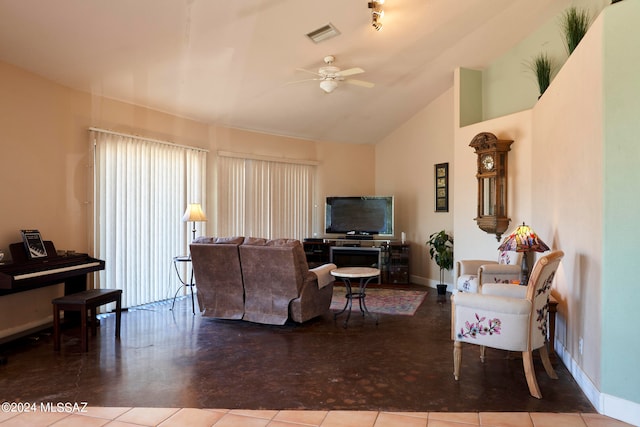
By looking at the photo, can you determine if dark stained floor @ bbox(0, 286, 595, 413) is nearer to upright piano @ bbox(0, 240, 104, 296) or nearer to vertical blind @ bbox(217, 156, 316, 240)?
upright piano @ bbox(0, 240, 104, 296)

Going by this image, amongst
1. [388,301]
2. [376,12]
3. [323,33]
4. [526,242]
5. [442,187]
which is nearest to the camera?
[526,242]

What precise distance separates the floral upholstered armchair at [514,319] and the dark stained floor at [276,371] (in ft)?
0.86

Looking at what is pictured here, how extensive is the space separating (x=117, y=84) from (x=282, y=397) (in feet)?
13.5

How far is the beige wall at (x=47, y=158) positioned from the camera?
417 cm

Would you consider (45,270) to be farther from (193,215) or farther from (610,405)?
(610,405)

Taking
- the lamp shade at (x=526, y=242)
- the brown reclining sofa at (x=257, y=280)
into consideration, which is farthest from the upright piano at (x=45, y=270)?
the lamp shade at (x=526, y=242)

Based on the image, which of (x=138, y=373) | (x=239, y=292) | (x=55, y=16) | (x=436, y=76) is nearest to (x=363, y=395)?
(x=138, y=373)

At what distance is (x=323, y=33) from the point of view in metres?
4.52

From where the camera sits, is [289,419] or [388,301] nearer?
[289,419]

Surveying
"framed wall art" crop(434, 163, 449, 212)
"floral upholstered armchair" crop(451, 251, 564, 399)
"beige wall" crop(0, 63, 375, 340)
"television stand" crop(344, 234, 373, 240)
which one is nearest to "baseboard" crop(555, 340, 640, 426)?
"floral upholstered armchair" crop(451, 251, 564, 399)

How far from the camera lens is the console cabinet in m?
7.21

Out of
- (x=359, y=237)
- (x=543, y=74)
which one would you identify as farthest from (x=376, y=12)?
(x=359, y=237)

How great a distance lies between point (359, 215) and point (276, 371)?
462cm

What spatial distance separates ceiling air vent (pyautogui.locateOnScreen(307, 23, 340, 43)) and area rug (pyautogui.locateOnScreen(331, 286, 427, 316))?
3.40 meters
